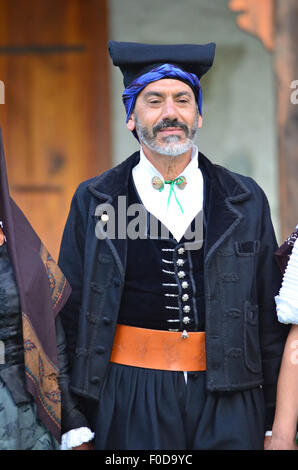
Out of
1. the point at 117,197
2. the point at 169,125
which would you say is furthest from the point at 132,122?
Answer: the point at 117,197

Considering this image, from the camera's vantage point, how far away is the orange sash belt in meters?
3.05

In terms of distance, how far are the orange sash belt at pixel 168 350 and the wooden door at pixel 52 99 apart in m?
2.74

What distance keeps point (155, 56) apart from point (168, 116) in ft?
0.81

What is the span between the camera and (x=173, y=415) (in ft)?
9.82

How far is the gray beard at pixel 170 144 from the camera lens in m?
3.14

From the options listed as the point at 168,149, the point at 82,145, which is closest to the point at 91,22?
the point at 82,145

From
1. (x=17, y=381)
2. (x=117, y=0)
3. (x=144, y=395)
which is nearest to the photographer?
(x=17, y=381)

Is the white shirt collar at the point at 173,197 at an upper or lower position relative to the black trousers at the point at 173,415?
upper

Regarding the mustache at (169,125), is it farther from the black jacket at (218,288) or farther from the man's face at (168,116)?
the black jacket at (218,288)

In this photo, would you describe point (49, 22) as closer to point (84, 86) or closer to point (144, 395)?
point (84, 86)

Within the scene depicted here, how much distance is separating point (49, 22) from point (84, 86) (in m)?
0.51

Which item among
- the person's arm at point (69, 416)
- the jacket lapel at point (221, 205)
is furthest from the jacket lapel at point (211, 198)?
the person's arm at point (69, 416)

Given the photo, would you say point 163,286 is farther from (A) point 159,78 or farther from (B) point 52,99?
(B) point 52,99

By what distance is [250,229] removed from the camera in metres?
3.13
